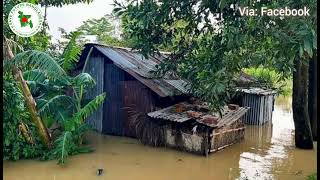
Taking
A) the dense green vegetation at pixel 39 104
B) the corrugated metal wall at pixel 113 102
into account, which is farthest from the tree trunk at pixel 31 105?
the corrugated metal wall at pixel 113 102

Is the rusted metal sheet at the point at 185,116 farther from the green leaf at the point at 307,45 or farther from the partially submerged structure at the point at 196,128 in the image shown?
the green leaf at the point at 307,45

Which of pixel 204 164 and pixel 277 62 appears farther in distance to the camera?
pixel 204 164

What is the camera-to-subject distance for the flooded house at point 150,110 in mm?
10961

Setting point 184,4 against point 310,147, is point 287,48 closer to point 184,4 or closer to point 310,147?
point 184,4

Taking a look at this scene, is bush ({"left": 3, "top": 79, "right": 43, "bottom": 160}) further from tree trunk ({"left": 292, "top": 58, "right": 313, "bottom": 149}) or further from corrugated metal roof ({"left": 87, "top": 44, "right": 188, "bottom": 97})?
tree trunk ({"left": 292, "top": 58, "right": 313, "bottom": 149})

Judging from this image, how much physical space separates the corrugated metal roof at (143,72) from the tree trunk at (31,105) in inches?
140

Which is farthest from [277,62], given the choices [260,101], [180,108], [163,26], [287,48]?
[260,101]

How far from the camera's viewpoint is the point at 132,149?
11664 millimetres

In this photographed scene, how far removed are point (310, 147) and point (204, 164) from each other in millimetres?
3848

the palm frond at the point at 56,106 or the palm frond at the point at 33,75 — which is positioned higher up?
the palm frond at the point at 33,75

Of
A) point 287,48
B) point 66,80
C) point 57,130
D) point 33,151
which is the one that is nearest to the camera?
point 287,48

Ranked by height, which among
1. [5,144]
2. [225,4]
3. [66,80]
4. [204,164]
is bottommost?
[204,164]

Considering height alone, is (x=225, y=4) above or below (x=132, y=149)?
above

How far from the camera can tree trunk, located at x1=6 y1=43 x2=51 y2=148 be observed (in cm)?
946
